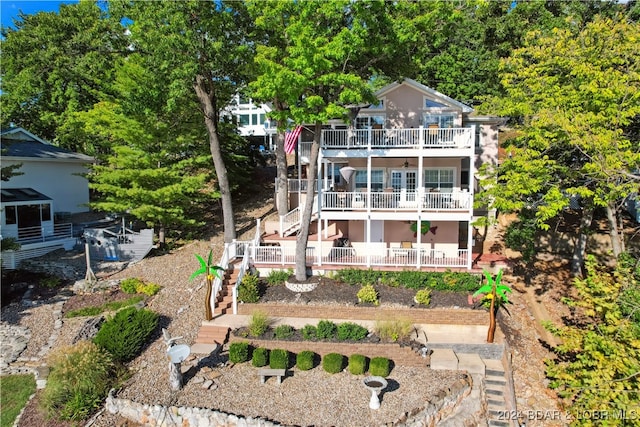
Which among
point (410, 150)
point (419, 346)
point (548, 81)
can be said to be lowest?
point (419, 346)

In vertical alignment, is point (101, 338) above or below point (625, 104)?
below

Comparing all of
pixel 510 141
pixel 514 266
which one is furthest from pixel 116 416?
pixel 510 141

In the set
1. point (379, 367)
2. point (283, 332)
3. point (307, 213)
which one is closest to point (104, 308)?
point (283, 332)

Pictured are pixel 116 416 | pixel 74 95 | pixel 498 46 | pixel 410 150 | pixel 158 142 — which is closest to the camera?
pixel 116 416

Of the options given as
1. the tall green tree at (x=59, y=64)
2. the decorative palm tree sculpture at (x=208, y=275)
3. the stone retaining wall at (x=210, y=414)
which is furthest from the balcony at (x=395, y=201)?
the tall green tree at (x=59, y=64)

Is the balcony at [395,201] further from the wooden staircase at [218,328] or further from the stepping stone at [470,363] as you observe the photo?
the stepping stone at [470,363]

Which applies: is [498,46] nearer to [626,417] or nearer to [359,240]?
[359,240]
